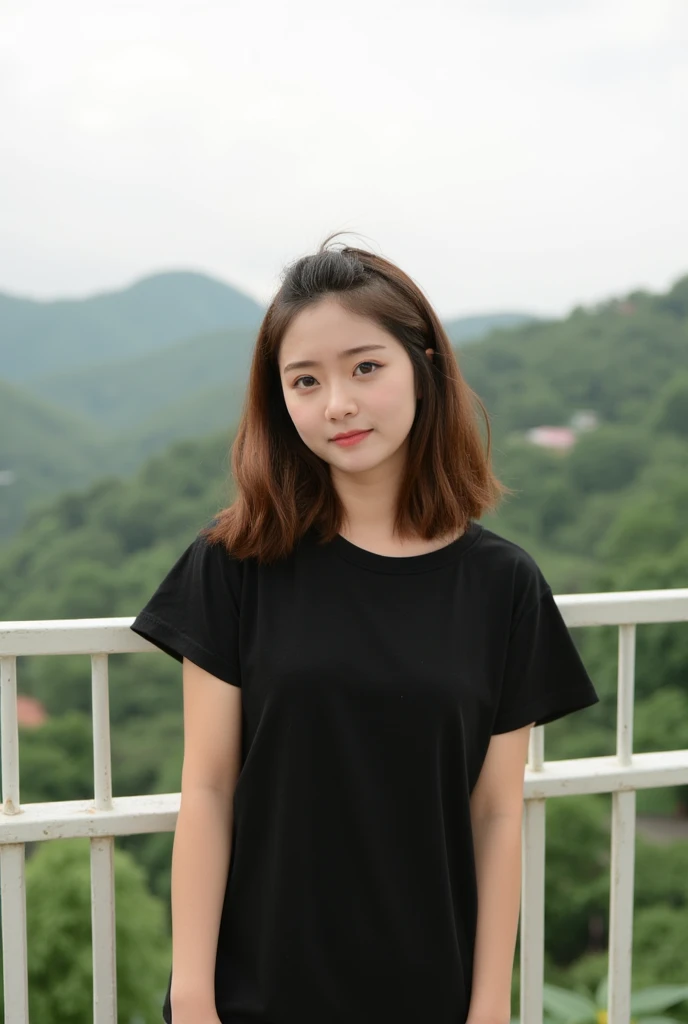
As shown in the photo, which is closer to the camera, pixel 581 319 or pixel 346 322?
pixel 346 322

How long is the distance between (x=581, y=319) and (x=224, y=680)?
3310 cm

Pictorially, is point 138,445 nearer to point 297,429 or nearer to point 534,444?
point 534,444

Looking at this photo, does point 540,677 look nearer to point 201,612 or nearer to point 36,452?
point 201,612

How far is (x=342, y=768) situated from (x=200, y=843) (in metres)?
0.19

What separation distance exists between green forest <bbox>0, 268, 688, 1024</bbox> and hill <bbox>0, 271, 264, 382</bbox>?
428 inches

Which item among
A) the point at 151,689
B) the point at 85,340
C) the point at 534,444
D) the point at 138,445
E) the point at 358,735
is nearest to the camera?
the point at 358,735

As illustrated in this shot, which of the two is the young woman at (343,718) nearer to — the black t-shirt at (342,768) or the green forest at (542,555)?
the black t-shirt at (342,768)

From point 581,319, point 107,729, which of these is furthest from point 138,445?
point 107,729

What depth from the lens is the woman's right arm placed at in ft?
3.94

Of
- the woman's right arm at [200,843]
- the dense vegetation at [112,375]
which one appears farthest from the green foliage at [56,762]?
the woman's right arm at [200,843]

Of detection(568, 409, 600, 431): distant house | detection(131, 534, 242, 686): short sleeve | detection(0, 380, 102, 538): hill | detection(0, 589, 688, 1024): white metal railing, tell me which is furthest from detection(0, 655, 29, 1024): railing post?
detection(0, 380, 102, 538): hill

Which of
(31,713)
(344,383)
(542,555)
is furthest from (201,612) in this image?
(542,555)

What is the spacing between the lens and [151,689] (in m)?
23.0

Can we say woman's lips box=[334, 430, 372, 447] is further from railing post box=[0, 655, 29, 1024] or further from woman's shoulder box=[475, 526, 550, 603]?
railing post box=[0, 655, 29, 1024]
